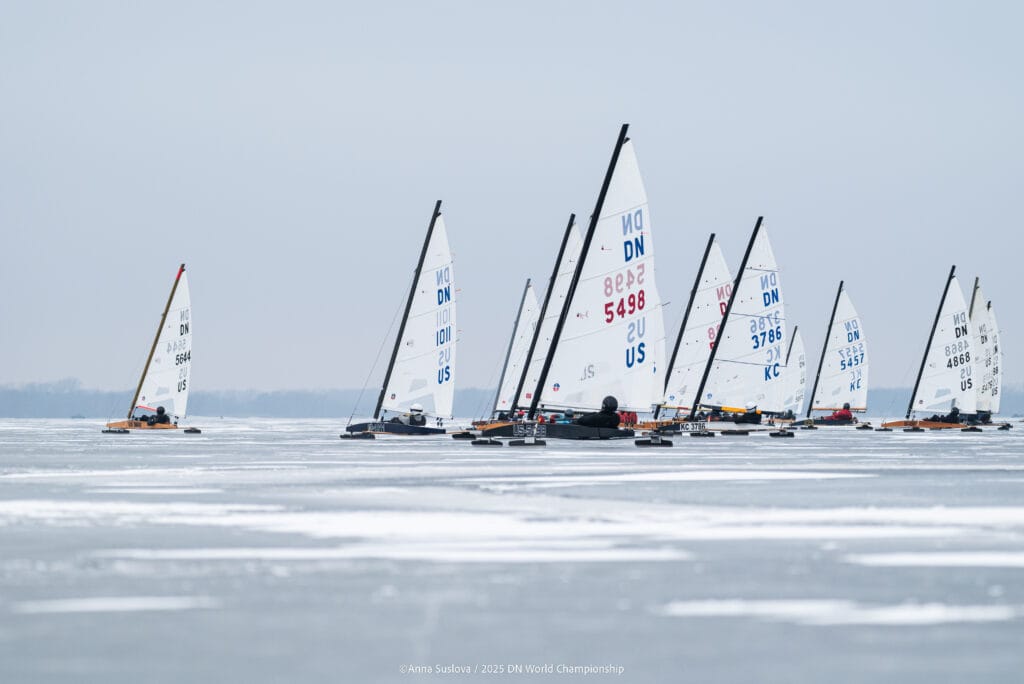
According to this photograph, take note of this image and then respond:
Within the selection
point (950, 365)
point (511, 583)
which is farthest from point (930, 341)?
point (511, 583)

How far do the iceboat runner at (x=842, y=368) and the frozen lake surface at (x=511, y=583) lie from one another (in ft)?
269

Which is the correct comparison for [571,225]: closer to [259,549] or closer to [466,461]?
[466,461]

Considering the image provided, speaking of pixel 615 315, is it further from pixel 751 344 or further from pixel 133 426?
pixel 133 426

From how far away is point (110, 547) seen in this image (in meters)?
15.1

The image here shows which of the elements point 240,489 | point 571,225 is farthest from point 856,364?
point 240,489

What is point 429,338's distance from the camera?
218ft

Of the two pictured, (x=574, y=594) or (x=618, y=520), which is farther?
(x=618, y=520)

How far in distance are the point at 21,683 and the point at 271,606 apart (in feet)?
9.07

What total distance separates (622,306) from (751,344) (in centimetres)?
2577

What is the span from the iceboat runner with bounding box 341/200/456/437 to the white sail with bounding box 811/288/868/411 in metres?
→ 43.8

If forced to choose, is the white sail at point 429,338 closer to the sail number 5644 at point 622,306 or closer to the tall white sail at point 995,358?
the sail number 5644 at point 622,306

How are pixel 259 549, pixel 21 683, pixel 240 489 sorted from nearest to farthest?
pixel 21 683 → pixel 259 549 → pixel 240 489

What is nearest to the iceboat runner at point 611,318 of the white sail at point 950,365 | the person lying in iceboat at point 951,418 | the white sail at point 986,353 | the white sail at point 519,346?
the white sail at point 519,346

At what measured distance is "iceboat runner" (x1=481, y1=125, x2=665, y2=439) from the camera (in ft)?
161
